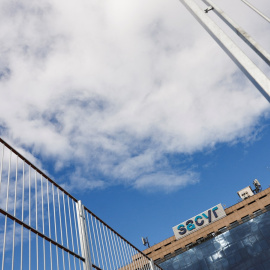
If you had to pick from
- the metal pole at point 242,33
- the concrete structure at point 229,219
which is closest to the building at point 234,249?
the concrete structure at point 229,219

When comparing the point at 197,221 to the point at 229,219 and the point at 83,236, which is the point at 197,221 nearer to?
the point at 229,219

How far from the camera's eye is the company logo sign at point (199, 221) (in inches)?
1790

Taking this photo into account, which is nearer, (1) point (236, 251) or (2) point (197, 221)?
(1) point (236, 251)

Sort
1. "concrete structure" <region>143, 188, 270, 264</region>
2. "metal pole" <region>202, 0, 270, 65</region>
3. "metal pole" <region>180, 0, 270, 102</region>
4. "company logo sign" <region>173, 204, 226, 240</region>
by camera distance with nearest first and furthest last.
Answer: "metal pole" <region>180, 0, 270, 102</region>, "metal pole" <region>202, 0, 270, 65</region>, "concrete structure" <region>143, 188, 270, 264</region>, "company logo sign" <region>173, 204, 226, 240</region>

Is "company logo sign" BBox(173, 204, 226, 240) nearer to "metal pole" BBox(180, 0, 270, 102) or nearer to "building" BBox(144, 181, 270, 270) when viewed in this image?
"building" BBox(144, 181, 270, 270)

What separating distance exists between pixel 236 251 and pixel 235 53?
35.0 metres

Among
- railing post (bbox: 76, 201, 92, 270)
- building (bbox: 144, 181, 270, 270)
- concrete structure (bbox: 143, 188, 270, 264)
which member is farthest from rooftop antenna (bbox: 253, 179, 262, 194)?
railing post (bbox: 76, 201, 92, 270)

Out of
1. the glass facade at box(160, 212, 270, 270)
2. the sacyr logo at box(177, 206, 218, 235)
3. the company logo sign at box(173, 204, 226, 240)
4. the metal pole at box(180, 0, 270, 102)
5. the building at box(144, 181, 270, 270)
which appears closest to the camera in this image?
the metal pole at box(180, 0, 270, 102)

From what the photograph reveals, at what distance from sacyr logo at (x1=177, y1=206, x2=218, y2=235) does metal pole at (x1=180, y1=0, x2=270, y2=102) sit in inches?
1825

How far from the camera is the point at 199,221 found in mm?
46250

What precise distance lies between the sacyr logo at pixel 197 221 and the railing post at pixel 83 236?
43.5m

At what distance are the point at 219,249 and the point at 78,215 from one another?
3261cm

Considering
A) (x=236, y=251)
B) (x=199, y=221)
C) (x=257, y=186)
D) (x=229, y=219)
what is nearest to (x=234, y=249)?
(x=236, y=251)

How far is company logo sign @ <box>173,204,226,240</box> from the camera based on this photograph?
4547cm
